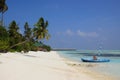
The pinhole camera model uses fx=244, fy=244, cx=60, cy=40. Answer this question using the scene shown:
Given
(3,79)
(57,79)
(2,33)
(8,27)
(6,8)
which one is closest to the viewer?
(3,79)

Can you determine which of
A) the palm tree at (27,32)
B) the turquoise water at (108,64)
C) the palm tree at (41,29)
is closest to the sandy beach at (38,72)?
the turquoise water at (108,64)

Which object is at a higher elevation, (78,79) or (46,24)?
(46,24)

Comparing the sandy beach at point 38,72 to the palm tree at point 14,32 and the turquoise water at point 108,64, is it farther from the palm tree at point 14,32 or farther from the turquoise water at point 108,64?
the palm tree at point 14,32

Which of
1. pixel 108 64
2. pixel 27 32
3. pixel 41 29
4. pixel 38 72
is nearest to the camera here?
pixel 38 72

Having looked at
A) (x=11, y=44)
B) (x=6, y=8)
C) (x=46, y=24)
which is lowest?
(x=11, y=44)

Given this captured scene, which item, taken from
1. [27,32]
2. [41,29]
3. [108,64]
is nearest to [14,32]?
[41,29]

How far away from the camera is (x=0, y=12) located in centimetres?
5294

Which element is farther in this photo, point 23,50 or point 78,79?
point 23,50

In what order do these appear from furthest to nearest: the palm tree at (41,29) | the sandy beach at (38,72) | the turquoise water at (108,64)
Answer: the palm tree at (41,29) < the turquoise water at (108,64) < the sandy beach at (38,72)

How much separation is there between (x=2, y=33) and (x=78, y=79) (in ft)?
118

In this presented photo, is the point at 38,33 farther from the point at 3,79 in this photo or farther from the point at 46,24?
the point at 3,79

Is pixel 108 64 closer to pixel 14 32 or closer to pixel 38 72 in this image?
pixel 38 72

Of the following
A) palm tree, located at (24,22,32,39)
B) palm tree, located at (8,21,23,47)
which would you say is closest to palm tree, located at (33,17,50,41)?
palm tree, located at (8,21,23,47)

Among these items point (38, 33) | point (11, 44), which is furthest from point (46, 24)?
point (11, 44)
